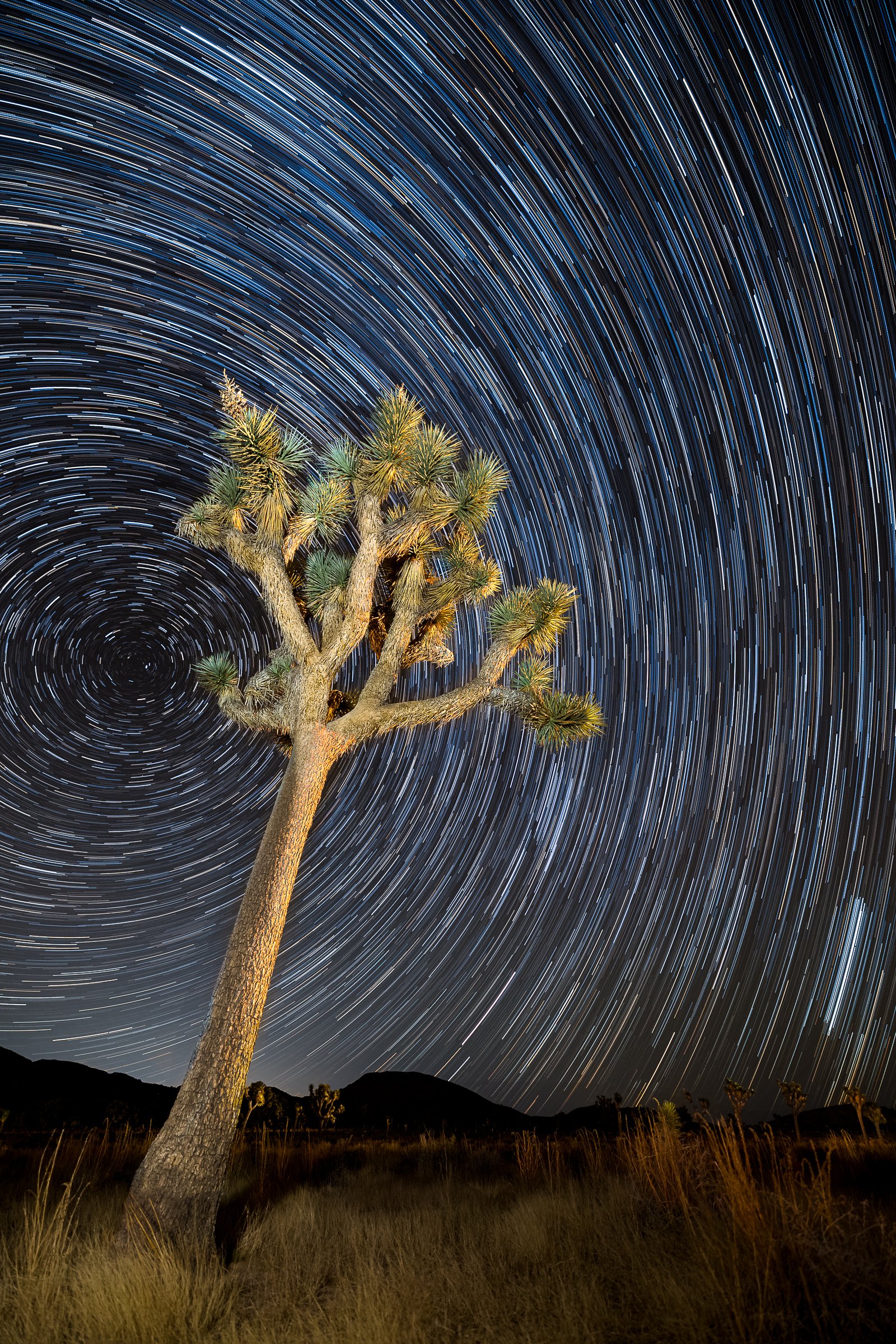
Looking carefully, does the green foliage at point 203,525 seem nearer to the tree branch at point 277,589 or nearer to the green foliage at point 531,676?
the tree branch at point 277,589

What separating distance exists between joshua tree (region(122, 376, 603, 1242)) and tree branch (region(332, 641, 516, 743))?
0.06ft


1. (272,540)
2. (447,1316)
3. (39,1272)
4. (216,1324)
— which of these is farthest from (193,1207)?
(272,540)

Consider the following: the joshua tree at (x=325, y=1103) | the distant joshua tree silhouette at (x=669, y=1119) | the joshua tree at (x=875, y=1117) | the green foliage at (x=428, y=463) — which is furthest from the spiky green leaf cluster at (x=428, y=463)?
the joshua tree at (x=325, y=1103)

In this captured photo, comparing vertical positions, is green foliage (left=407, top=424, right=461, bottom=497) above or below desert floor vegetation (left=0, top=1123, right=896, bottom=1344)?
above

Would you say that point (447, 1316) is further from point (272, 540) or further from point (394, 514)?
point (394, 514)

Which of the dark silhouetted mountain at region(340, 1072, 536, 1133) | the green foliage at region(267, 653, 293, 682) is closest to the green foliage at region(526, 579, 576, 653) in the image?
the green foliage at region(267, 653, 293, 682)

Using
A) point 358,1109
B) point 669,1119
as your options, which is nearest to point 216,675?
point 669,1119

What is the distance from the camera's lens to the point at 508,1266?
3953 millimetres

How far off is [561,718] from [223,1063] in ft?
18.1

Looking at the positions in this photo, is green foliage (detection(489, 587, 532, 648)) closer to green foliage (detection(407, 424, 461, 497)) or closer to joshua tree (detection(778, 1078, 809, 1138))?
green foliage (detection(407, 424, 461, 497))

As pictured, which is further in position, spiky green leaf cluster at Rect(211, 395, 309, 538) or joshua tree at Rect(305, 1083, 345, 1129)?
joshua tree at Rect(305, 1083, 345, 1129)

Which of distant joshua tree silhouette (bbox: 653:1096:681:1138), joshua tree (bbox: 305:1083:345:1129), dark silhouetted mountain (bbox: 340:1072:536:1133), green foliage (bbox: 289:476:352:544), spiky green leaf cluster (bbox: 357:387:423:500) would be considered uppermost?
spiky green leaf cluster (bbox: 357:387:423:500)

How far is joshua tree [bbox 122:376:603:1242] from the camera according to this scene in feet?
24.7

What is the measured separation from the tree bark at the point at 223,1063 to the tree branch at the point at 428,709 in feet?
2.63
